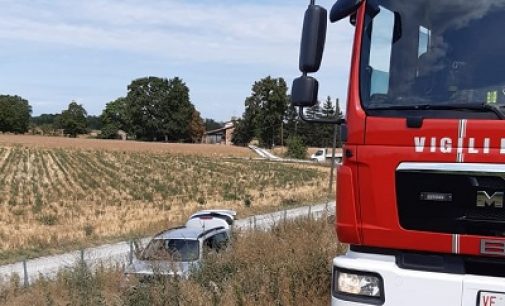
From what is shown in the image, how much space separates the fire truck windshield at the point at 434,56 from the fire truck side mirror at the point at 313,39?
316mm

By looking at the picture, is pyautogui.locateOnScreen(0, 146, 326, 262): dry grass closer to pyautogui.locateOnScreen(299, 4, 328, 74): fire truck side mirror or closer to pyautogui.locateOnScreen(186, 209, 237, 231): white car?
pyautogui.locateOnScreen(186, 209, 237, 231): white car

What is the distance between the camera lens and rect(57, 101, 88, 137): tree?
150 metres

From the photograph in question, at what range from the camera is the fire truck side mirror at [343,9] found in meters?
4.88

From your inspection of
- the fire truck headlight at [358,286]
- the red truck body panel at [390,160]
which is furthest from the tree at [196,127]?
the fire truck headlight at [358,286]

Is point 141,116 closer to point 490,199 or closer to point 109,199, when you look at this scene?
point 109,199

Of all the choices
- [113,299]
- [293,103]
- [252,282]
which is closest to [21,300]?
[113,299]

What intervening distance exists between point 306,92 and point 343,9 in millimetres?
751

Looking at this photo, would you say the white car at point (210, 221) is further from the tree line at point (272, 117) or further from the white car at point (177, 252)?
the tree line at point (272, 117)

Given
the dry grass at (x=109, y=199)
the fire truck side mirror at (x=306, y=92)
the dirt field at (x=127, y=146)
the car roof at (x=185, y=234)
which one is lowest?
the dry grass at (x=109, y=199)

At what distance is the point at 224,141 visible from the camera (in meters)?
166

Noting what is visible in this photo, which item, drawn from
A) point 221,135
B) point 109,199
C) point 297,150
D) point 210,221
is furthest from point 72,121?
point 210,221

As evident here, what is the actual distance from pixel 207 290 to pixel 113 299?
4.46 feet

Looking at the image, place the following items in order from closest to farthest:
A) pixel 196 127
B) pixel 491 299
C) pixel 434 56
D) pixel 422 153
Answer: pixel 491 299
pixel 422 153
pixel 434 56
pixel 196 127

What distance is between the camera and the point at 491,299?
152 inches
